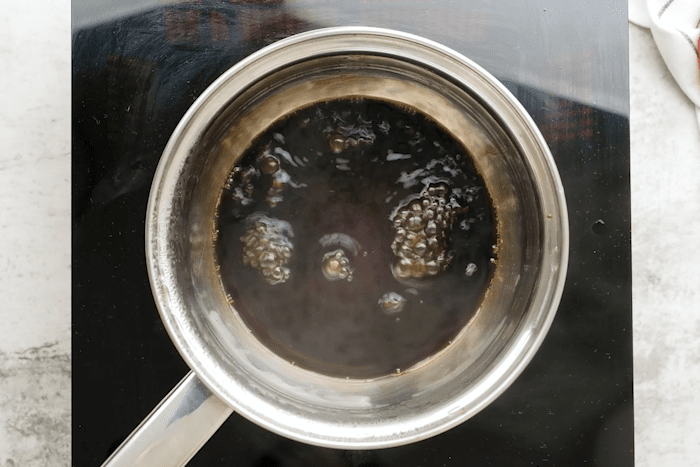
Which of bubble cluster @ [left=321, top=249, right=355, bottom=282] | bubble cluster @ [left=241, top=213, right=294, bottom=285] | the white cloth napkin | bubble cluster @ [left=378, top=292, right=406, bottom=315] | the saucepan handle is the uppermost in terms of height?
the white cloth napkin

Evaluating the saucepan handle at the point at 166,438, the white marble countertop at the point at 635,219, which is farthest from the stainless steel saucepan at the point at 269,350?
the white marble countertop at the point at 635,219

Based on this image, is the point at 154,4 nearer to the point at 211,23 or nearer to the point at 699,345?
the point at 211,23

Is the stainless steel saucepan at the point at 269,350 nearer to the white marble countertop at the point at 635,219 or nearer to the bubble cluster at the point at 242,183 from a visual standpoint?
the bubble cluster at the point at 242,183

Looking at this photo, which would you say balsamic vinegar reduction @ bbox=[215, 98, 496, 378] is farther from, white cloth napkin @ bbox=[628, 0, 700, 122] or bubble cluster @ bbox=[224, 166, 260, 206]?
white cloth napkin @ bbox=[628, 0, 700, 122]

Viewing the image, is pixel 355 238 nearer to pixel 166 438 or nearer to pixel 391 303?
pixel 391 303

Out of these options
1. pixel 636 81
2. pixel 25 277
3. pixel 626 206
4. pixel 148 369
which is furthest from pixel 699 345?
pixel 25 277

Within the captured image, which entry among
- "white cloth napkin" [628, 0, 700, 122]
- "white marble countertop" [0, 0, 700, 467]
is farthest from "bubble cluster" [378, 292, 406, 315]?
"white cloth napkin" [628, 0, 700, 122]

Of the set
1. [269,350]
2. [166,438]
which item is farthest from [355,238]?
[166,438]
